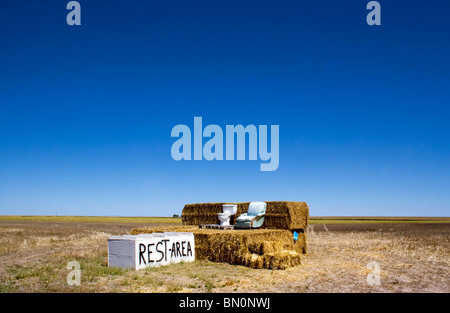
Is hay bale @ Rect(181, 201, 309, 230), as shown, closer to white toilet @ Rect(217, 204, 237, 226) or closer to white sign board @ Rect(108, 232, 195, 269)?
white toilet @ Rect(217, 204, 237, 226)

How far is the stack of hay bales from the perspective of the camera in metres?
13.0

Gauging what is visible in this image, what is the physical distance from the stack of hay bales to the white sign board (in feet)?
3.51

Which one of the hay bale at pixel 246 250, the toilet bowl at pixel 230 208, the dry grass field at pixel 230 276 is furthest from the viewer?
the toilet bowl at pixel 230 208

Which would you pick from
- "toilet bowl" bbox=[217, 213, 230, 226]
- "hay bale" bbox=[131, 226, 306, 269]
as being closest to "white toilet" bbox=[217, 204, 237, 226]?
"toilet bowl" bbox=[217, 213, 230, 226]

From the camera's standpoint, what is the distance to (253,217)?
694 inches

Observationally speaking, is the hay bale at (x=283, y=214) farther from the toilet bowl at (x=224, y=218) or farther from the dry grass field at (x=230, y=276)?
the dry grass field at (x=230, y=276)

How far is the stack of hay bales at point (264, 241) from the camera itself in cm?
1295

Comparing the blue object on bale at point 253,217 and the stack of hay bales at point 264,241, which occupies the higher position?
the blue object on bale at point 253,217

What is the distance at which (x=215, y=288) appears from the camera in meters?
9.60

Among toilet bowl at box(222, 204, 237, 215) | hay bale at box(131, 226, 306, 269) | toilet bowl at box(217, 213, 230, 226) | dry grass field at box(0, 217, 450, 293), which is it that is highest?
toilet bowl at box(222, 204, 237, 215)

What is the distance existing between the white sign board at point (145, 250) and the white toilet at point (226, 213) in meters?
5.23

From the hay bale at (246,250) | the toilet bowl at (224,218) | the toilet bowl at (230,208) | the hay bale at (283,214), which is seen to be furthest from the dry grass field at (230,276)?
the toilet bowl at (230,208)

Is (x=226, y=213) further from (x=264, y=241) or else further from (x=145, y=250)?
(x=145, y=250)
